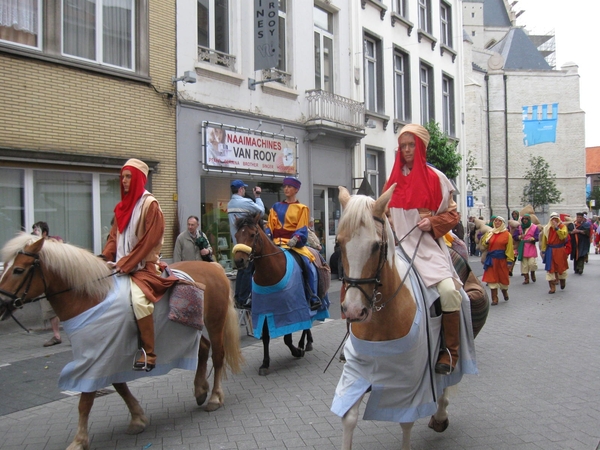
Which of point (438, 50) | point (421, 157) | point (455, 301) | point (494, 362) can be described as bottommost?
point (494, 362)

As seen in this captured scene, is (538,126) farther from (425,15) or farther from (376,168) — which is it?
(376,168)

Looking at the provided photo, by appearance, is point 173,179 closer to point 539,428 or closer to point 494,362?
point 494,362

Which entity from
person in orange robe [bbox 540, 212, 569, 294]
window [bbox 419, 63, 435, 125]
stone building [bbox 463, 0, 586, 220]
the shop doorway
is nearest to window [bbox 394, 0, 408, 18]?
window [bbox 419, 63, 435, 125]

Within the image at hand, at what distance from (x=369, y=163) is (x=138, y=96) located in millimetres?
10962

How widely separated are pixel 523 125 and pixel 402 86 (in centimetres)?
3537

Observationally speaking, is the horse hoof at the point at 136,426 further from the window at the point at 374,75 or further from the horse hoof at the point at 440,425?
the window at the point at 374,75

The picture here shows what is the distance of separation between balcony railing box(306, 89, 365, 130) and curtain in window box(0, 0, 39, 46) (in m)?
8.19

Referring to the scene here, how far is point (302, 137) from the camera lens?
16188 millimetres

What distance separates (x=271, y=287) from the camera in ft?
21.9

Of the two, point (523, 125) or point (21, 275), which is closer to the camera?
point (21, 275)

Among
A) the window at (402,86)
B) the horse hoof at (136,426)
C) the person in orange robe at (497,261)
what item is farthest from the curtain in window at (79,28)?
the window at (402,86)

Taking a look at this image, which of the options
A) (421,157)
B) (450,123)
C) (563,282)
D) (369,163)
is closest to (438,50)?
(450,123)

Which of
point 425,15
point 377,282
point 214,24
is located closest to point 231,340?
point 377,282

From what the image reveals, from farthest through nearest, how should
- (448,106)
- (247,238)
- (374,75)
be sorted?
(448,106) → (374,75) → (247,238)
